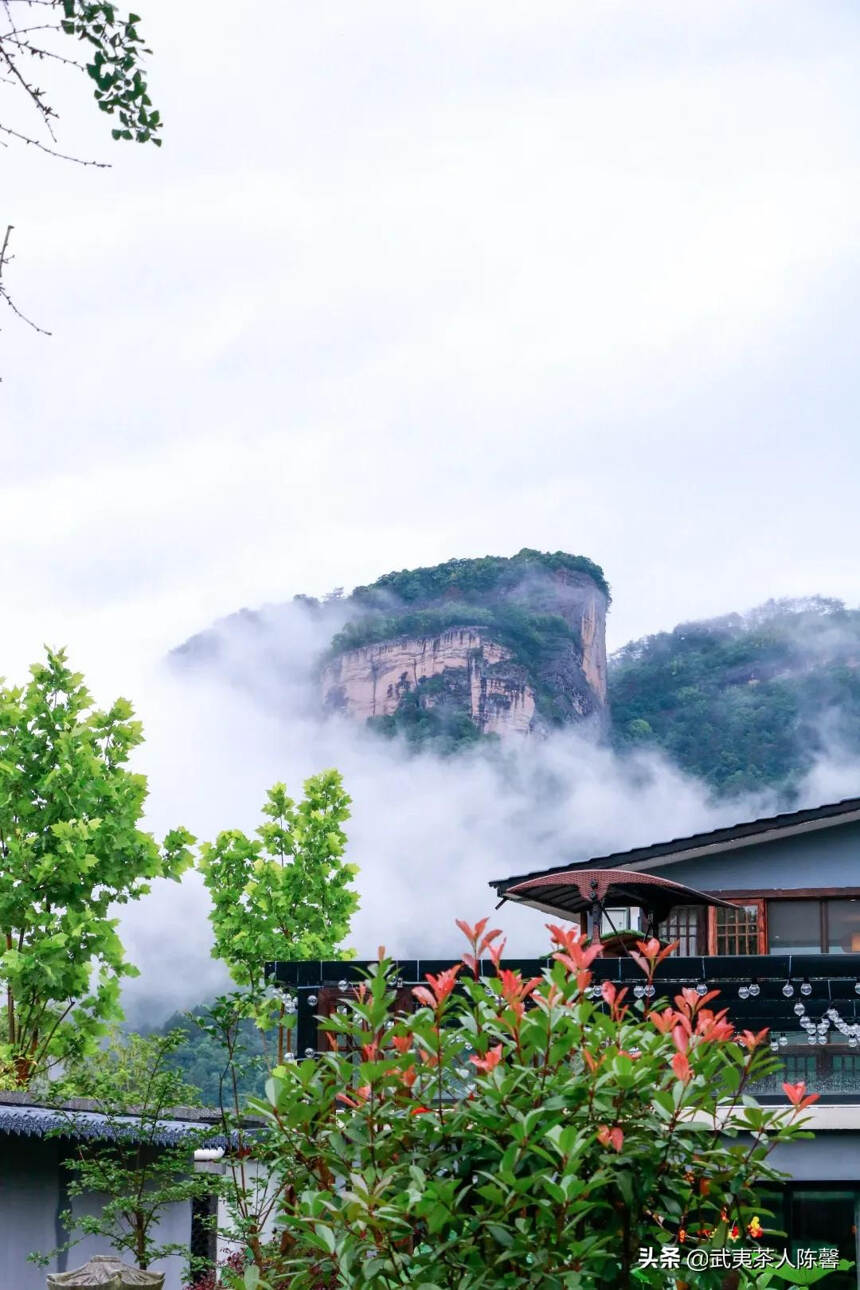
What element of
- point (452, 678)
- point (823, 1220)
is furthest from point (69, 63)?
point (452, 678)

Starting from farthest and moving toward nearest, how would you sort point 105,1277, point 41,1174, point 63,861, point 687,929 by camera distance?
1. point 63,861
2. point 687,929
3. point 41,1174
4. point 105,1277

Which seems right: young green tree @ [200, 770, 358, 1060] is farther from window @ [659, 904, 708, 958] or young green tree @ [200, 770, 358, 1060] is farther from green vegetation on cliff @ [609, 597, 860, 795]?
green vegetation on cliff @ [609, 597, 860, 795]

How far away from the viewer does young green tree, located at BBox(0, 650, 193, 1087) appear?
69.4 ft

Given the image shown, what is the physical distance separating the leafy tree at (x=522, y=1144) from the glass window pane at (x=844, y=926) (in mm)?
10837

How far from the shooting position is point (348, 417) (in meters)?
112

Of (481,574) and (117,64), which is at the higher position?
(481,574)

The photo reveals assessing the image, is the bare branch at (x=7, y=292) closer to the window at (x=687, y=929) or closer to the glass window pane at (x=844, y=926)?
the window at (x=687, y=929)

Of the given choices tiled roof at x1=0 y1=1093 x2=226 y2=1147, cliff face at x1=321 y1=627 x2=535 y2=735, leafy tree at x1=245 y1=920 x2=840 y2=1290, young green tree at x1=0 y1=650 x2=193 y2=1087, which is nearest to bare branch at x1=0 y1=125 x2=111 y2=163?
leafy tree at x1=245 y1=920 x2=840 y2=1290

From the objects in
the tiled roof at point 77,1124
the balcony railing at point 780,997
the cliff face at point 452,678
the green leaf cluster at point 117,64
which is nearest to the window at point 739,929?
the balcony railing at point 780,997

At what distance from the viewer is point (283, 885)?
2944 centimetres

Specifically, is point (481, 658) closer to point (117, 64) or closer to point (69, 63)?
point (117, 64)

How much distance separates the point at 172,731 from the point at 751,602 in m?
51.6

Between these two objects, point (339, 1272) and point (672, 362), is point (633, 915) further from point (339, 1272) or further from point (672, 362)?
point (672, 362)

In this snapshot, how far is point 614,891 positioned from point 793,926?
8.40 feet
